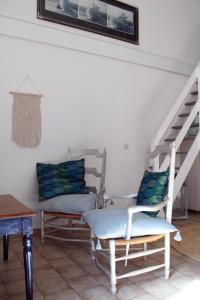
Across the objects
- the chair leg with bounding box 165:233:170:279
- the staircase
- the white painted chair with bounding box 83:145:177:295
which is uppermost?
the staircase

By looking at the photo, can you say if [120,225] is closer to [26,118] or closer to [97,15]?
[26,118]

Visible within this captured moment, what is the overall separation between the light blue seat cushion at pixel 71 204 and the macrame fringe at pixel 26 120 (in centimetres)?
90

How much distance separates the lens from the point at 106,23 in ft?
13.5

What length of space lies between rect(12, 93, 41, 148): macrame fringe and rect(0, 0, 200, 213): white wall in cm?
7

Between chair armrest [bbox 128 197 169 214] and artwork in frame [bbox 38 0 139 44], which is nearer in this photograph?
chair armrest [bbox 128 197 169 214]

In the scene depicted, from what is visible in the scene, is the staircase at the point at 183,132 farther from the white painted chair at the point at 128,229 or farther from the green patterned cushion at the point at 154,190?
the white painted chair at the point at 128,229

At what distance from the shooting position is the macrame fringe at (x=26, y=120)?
340 centimetres

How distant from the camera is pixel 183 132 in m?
3.78

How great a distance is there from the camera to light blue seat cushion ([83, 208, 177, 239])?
6.37ft

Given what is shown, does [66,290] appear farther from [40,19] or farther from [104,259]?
[40,19]

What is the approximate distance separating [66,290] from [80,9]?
11.5ft

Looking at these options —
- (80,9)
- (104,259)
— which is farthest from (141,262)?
(80,9)

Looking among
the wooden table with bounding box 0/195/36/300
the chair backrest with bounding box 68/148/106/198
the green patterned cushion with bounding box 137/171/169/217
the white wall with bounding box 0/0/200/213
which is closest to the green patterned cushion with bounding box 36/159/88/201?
the chair backrest with bounding box 68/148/106/198

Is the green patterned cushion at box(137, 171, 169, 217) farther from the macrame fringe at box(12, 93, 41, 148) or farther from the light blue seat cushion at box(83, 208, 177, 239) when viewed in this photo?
the macrame fringe at box(12, 93, 41, 148)
